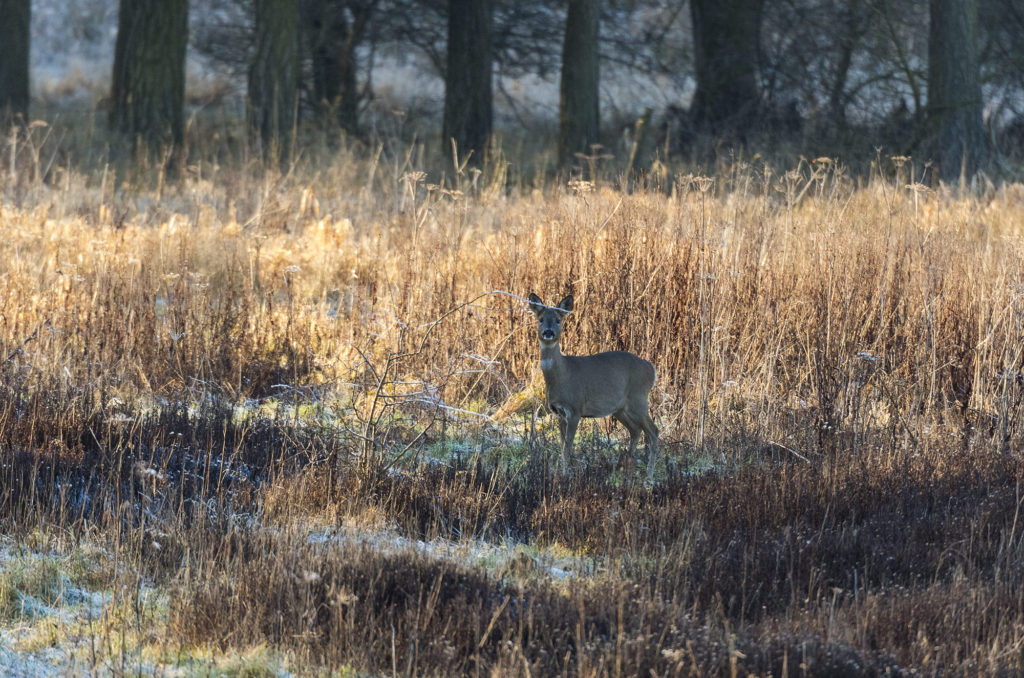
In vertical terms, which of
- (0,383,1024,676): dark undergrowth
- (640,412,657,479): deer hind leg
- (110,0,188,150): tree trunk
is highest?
(110,0,188,150): tree trunk

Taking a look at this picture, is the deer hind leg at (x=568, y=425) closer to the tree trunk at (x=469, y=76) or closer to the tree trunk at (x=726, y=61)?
the tree trunk at (x=469, y=76)

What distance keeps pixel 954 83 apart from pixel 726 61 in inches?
206

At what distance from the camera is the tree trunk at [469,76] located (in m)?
18.4

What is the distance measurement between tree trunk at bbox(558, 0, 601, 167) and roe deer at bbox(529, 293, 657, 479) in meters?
11.5

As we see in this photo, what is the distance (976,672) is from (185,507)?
3.31 m

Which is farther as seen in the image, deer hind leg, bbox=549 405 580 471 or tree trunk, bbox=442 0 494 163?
tree trunk, bbox=442 0 494 163

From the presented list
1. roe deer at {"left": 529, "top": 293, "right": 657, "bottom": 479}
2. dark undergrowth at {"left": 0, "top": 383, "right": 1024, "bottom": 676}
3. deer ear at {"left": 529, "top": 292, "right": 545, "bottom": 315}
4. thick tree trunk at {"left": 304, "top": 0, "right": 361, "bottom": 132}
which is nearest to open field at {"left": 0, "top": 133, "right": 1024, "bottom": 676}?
dark undergrowth at {"left": 0, "top": 383, "right": 1024, "bottom": 676}

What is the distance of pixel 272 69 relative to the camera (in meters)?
17.1

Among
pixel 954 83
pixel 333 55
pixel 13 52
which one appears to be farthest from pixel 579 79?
pixel 13 52

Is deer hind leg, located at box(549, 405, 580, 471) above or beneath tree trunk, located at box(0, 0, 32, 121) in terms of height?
beneath

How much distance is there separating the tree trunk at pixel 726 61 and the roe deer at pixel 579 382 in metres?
14.1

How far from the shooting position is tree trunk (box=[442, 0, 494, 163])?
18.4 meters

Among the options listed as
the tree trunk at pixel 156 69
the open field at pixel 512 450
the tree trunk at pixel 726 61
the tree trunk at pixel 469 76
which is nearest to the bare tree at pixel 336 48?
the tree trunk at pixel 469 76

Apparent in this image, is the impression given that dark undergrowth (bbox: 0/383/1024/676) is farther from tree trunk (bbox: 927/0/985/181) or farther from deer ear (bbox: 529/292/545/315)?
tree trunk (bbox: 927/0/985/181)
